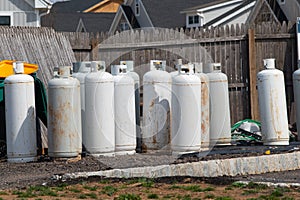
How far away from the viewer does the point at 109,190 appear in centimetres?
887

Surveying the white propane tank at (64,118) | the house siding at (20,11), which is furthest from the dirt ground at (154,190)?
the house siding at (20,11)

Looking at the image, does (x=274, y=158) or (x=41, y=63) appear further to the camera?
(x=41, y=63)

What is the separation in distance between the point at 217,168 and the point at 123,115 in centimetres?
230

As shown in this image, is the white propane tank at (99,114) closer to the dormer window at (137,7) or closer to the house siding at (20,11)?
the house siding at (20,11)

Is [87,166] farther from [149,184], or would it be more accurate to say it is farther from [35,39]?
[35,39]

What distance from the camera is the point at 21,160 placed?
12.3m

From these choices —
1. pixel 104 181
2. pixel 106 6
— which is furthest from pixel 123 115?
pixel 106 6

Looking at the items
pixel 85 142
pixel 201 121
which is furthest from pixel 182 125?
pixel 85 142

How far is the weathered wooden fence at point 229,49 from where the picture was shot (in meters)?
17.2

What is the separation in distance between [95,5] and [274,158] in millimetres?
63480

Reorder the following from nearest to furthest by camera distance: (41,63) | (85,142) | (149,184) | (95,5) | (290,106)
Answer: (149,184)
(85,142)
(41,63)
(290,106)
(95,5)

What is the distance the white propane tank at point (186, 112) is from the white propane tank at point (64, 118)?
1.66 meters

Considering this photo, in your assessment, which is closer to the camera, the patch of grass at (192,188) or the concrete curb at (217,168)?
the patch of grass at (192,188)

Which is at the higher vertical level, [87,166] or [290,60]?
[290,60]
